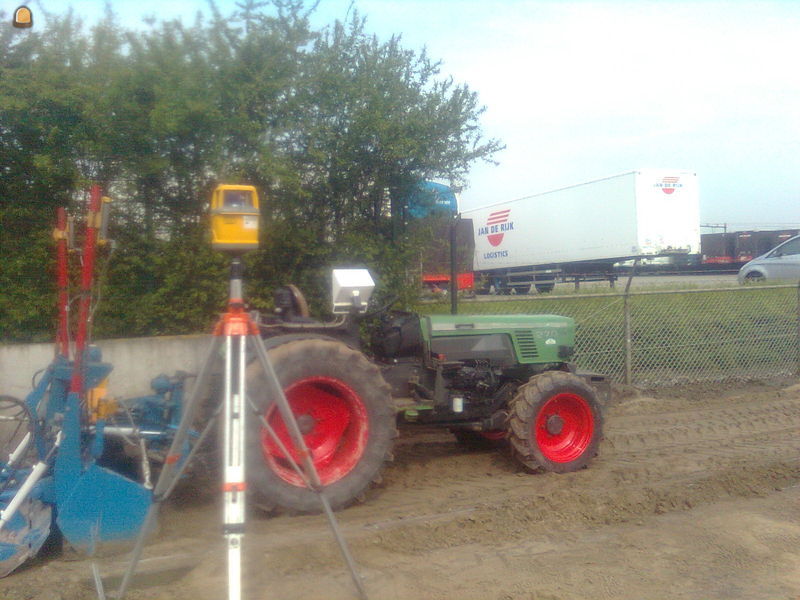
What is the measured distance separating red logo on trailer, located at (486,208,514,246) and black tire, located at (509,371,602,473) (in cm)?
1717

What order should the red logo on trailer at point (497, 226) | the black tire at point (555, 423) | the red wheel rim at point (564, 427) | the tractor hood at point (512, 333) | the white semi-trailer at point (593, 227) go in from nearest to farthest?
the black tire at point (555, 423) → the red wheel rim at point (564, 427) → the tractor hood at point (512, 333) → the white semi-trailer at point (593, 227) → the red logo on trailer at point (497, 226)

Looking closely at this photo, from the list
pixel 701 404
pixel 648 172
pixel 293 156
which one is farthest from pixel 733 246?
pixel 293 156

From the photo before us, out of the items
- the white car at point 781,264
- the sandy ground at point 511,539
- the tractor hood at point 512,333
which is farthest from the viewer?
the white car at point 781,264

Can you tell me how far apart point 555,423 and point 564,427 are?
260 millimetres

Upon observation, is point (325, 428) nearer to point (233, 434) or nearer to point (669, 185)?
point (233, 434)

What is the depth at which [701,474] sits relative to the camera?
6.35m

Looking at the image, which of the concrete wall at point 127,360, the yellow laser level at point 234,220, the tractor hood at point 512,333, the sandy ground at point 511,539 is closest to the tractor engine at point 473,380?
the tractor hood at point 512,333

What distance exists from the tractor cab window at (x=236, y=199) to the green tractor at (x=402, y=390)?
5.53 ft

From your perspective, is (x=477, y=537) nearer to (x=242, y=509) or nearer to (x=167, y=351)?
(x=242, y=509)

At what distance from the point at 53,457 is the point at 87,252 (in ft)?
3.93

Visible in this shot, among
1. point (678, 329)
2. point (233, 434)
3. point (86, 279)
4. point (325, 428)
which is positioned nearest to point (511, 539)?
point (325, 428)

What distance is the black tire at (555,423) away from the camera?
20.6ft

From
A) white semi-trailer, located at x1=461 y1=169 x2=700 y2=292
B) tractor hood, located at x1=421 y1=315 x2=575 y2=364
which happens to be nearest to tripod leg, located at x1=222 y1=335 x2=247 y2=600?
tractor hood, located at x1=421 y1=315 x2=575 y2=364

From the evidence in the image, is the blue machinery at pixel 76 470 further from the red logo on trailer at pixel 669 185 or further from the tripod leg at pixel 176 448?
the red logo on trailer at pixel 669 185
